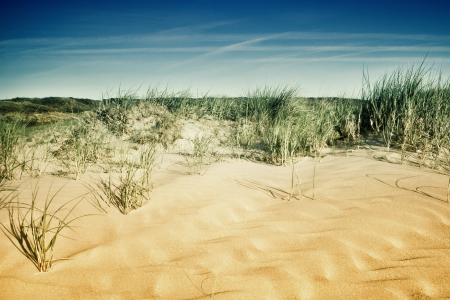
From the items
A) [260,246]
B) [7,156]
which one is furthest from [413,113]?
[7,156]

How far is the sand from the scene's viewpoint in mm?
1333

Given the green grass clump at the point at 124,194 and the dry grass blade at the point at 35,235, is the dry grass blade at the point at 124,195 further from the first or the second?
the dry grass blade at the point at 35,235

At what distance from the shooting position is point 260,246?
168 cm

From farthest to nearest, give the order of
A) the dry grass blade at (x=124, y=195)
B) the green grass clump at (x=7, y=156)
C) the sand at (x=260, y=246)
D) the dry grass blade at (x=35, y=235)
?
the green grass clump at (x=7, y=156) → the dry grass blade at (x=124, y=195) → the dry grass blade at (x=35, y=235) → the sand at (x=260, y=246)

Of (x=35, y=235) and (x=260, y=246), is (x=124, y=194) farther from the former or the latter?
(x=260, y=246)

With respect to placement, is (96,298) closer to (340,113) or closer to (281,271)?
(281,271)

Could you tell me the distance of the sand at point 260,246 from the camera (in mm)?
1333

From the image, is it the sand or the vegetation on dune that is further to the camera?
the vegetation on dune

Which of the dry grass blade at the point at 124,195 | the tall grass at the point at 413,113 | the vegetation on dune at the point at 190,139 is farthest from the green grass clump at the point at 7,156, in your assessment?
the tall grass at the point at 413,113

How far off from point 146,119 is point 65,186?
2.77m

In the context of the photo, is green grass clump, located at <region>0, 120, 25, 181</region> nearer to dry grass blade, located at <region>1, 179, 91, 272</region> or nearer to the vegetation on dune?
the vegetation on dune

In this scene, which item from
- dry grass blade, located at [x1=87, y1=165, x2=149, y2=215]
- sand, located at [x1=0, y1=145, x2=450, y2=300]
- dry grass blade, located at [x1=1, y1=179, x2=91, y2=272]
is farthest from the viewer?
dry grass blade, located at [x1=87, y1=165, x2=149, y2=215]

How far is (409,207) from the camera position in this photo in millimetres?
1994

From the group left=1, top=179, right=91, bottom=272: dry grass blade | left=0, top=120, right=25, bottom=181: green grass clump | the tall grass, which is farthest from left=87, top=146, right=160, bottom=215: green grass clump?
the tall grass
